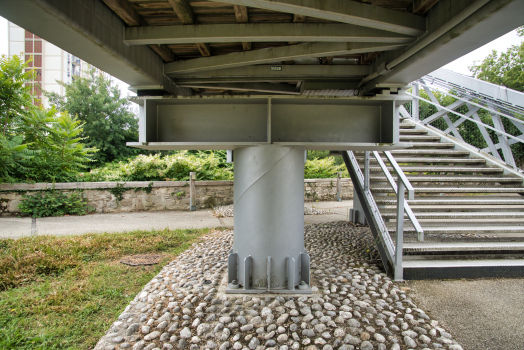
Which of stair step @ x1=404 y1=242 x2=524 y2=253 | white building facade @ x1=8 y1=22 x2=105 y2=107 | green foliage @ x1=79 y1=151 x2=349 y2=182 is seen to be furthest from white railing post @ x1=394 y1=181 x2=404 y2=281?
white building facade @ x1=8 y1=22 x2=105 y2=107

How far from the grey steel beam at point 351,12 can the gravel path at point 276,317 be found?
2863 millimetres

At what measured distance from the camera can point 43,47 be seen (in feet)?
138

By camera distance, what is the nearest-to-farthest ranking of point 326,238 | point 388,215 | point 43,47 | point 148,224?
point 388,215 < point 326,238 < point 148,224 < point 43,47

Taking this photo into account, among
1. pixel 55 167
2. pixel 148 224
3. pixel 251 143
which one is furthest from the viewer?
pixel 55 167

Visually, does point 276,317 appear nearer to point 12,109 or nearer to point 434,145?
point 434,145

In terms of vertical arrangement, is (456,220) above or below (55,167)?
below

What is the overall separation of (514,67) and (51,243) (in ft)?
76.1

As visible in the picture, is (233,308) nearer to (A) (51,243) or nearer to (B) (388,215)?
(B) (388,215)

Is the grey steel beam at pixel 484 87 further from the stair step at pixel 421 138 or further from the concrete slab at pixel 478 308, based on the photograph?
the concrete slab at pixel 478 308

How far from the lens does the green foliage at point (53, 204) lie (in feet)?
29.2

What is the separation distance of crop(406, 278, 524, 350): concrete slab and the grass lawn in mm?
3608

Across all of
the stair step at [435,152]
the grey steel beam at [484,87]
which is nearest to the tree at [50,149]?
the stair step at [435,152]

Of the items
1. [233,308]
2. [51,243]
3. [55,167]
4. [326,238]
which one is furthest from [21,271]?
[55,167]

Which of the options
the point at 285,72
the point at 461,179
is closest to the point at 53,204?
the point at 285,72
